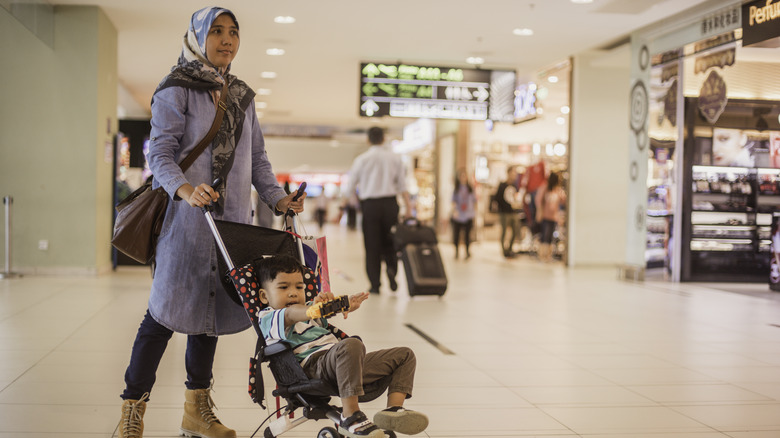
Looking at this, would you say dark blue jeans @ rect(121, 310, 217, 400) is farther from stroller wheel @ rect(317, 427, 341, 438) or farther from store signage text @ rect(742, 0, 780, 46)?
store signage text @ rect(742, 0, 780, 46)

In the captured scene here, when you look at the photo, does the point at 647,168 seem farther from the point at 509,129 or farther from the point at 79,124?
the point at 509,129

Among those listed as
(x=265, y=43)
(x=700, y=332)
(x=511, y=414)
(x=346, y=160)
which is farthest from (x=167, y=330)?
(x=346, y=160)

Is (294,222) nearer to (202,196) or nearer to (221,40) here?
(202,196)

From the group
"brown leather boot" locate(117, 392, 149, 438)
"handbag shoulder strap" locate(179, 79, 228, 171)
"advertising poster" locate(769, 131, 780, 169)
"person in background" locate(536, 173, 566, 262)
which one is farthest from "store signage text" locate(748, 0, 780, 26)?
"brown leather boot" locate(117, 392, 149, 438)

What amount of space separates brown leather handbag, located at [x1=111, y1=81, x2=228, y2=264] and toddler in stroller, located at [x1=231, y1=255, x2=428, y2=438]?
15.1 inches

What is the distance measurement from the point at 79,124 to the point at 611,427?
302 inches

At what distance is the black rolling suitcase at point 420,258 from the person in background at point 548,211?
496 centimetres

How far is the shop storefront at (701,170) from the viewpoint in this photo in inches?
349

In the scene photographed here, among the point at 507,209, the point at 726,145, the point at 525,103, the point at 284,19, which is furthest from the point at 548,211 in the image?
the point at 284,19

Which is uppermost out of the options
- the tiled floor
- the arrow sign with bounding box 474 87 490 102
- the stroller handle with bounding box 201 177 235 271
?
the arrow sign with bounding box 474 87 490 102

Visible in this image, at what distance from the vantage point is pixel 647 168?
9648 mm

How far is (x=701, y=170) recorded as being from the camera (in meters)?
9.41

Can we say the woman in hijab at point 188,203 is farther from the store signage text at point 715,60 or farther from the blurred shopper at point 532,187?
the blurred shopper at point 532,187

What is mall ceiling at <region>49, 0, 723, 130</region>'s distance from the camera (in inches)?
341
